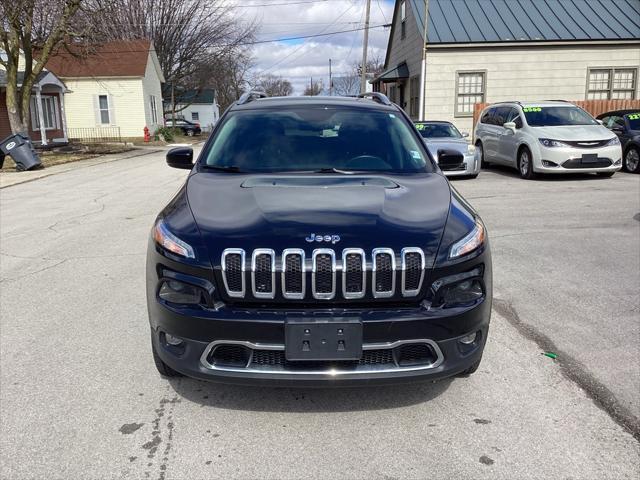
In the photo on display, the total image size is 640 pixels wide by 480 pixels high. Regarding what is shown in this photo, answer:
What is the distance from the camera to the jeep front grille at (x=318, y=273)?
9.30 feet

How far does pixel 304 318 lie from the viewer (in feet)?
9.18

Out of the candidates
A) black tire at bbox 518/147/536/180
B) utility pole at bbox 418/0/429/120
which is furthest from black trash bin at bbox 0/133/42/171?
black tire at bbox 518/147/536/180

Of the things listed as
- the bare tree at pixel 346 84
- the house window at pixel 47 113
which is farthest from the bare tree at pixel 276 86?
the house window at pixel 47 113

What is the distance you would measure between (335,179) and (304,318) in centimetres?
125

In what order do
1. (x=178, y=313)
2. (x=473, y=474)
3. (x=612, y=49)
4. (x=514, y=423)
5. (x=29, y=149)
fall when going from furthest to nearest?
(x=612, y=49)
(x=29, y=149)
(x=514, y=423)
(x=178, y=313)
(x=473, y=474)

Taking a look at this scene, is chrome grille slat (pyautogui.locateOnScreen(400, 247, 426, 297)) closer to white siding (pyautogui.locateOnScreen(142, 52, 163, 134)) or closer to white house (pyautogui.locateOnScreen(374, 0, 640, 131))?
white house (pyautogui.locateOnScreen(374, 0, 640, 131))

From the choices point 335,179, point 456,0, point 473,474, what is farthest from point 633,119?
point 473,474

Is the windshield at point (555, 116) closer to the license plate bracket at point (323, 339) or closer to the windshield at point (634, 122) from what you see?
the windshield at point (634, 122)

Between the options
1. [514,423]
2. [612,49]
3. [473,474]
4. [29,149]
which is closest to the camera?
[473,474]

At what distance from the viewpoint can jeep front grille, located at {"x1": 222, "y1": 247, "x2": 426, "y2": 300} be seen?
2.83 m

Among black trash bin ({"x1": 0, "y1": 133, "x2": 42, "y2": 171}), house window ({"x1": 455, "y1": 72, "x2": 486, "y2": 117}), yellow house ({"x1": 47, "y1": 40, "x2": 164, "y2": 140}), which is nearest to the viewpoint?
black trash bin ({"x1": 0, "y1": 133, "x2": 42, "y2": 171})

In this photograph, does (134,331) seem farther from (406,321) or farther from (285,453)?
(406,321)

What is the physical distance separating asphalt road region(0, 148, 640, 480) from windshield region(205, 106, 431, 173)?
1473 mm

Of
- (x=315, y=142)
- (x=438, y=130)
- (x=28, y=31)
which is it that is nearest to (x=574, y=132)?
(x=438, y=130)
